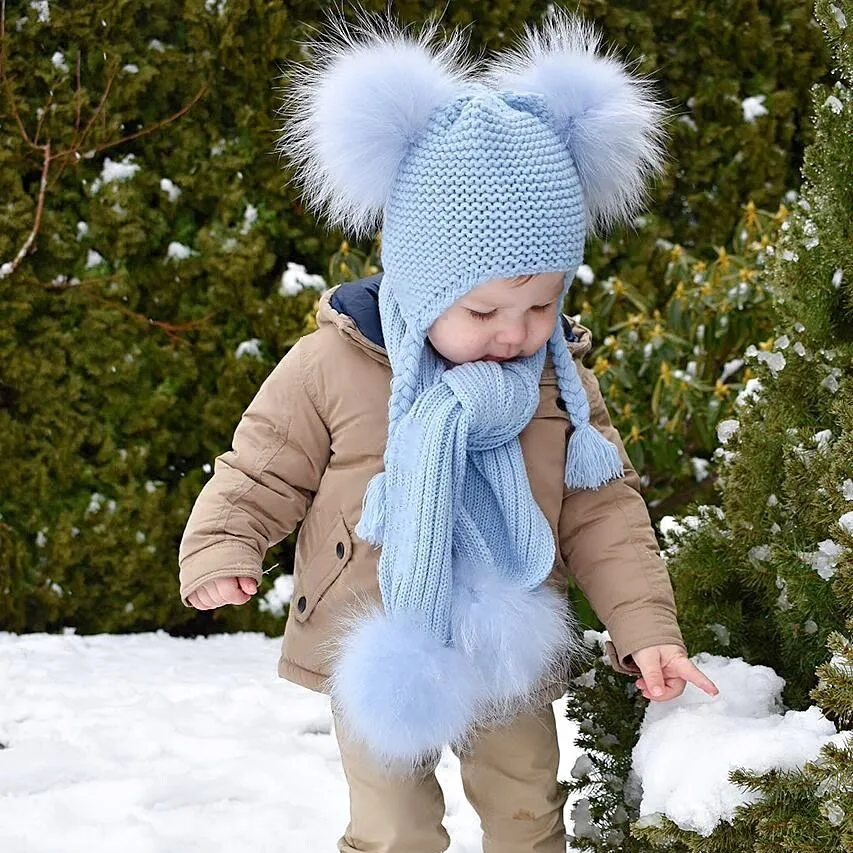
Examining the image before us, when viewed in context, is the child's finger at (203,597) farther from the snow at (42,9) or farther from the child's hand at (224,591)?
the snow at (42,9)

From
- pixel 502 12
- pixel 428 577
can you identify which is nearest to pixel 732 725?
pixel 428 577

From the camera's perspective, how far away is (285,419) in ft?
6.48

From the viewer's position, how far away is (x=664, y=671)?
6.17 feet

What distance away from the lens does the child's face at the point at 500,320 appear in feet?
5.98

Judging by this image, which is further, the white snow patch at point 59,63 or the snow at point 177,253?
the snow at point 177,253

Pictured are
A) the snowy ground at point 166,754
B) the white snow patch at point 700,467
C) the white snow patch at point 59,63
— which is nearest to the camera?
the snowy ground at point 166,754

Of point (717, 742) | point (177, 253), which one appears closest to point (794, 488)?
point (717, 742)

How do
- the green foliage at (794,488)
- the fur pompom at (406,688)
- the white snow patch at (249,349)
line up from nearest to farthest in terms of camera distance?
the green foliage at (794,488) → the fur pompom at (406,688) → the white snow patch at (249,349)

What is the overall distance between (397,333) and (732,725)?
2.59ft

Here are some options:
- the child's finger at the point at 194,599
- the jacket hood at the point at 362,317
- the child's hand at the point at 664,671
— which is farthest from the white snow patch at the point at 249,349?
the child's hand at the point at 664,671

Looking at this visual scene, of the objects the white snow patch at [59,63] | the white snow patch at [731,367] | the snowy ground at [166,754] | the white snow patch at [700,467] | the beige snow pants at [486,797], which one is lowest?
the snowy ground at [166,754]

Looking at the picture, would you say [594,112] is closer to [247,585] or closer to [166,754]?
[247,585]

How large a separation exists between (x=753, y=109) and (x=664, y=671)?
3.13 m

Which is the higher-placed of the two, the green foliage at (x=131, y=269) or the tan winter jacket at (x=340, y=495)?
the green foliage at (x=131, y=269)
